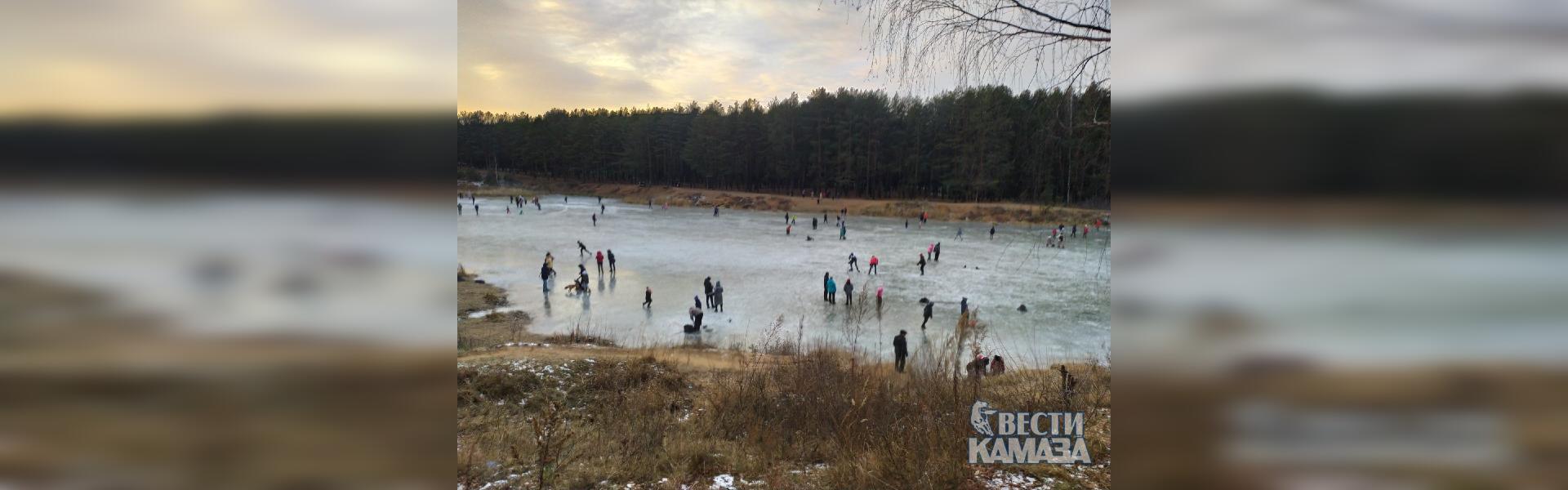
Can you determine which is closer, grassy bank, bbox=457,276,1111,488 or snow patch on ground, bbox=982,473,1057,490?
snow patch on ground, bbox=982,473,1057,490

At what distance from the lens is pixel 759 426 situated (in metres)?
5.12

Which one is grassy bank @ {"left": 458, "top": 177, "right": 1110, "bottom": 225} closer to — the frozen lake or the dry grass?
the frozen lake

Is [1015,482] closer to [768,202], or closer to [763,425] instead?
[763,425]

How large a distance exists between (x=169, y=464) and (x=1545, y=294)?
3312 millimetres

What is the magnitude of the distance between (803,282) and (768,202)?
126ft

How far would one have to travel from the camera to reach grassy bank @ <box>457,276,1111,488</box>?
11.0ft

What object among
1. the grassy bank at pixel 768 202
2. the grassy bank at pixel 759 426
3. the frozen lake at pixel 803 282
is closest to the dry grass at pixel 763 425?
the grassy bank at pixel 759 426

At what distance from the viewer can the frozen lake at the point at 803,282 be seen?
13.5 m

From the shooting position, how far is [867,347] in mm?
12141

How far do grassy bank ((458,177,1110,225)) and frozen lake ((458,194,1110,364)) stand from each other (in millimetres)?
6212

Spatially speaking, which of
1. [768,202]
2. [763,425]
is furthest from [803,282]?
[768,202]

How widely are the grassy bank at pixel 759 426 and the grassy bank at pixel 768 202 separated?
34006 millimetres

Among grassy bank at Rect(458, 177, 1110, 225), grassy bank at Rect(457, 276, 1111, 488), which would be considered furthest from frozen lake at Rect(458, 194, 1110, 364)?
grassy bank at Rect(458, 177, 1110, 225)

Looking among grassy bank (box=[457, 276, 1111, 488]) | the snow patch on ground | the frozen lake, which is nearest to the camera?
the snow patch on ground
